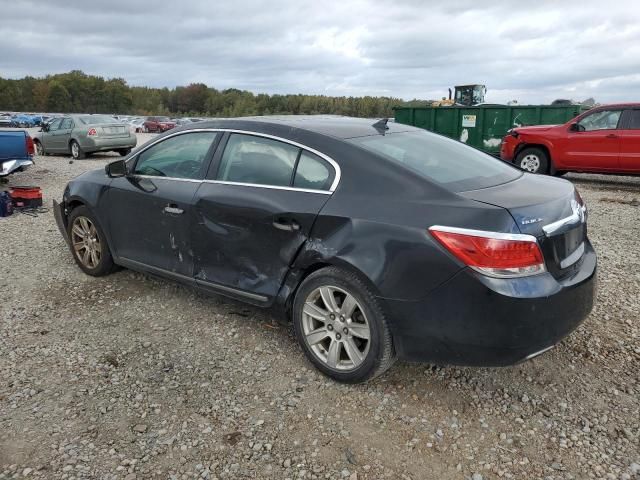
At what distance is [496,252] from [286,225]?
1.28 m

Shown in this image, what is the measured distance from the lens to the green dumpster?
14.4 meters

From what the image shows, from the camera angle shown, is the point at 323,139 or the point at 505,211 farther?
the point at 323,139

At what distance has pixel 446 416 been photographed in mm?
2814

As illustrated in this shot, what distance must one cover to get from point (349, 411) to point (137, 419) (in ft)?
3.85

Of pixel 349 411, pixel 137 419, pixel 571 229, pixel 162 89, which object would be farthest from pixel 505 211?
pixel 162 89

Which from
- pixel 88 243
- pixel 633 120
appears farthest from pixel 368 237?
pixel 633 120

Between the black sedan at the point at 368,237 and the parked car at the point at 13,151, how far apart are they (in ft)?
21.5

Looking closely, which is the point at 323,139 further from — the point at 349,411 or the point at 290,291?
the point at 349,411

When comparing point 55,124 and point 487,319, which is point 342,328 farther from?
point 55,124

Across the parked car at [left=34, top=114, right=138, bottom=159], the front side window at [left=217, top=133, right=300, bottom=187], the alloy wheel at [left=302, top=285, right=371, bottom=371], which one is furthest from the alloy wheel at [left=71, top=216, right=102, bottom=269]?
the parked car at [left=34, top=114, right=138, bottom=159]

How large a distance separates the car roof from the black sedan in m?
0.02

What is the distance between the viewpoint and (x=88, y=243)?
15.7 ft

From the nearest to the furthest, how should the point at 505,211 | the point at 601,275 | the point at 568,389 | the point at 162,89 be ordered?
the point at 505,211, the point at 568,389, the point at 601,275, the point at 162,89

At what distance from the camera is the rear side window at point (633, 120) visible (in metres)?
10.0
